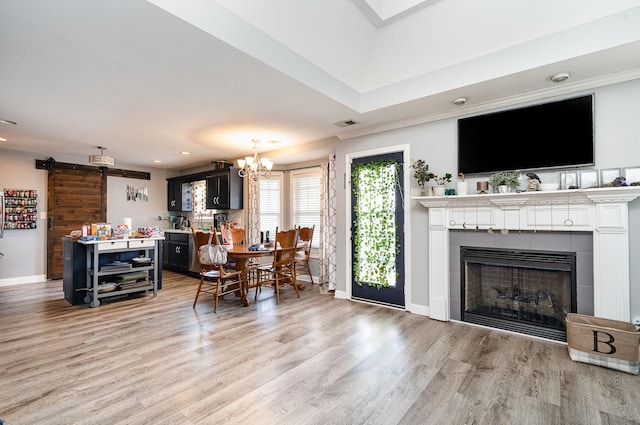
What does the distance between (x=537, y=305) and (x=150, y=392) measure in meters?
3.64

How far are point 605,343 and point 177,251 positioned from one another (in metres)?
6.89

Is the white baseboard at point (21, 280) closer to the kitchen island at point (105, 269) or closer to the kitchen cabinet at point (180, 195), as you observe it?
the kitchen island at point (105, 269)

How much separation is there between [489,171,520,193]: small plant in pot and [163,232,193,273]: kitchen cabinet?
5537 mm

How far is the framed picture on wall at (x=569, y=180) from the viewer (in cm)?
283

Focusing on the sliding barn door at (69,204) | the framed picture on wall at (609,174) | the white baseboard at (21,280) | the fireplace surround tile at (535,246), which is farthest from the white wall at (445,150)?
the white baseboard at (21,280)

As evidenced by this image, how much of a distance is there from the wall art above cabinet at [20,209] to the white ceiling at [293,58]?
2419 millimetres

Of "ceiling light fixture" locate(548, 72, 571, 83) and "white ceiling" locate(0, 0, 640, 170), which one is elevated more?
"white ceiling" locate(0, 0, 640, 170)

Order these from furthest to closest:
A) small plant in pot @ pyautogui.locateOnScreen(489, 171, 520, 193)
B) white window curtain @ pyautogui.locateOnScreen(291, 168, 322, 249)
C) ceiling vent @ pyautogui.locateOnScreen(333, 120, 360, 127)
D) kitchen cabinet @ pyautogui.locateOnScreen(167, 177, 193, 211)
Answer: kitchen cabinet @ pyautogui.locateOnScreen(167, 177, 193, 211), white window curtain @ pyautogui.locateOnScreen(291, 168, 322, 249), ceiling vent @ pyautogui.locateOnScreen(333, 120, 360, 127), small plant in pot @ pyautogui.locateOnScreen(489, 171, 520, 193)

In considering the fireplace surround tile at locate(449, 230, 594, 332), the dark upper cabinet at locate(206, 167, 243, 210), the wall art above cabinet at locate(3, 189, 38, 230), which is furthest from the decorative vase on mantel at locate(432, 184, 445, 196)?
the wall art above cabinet at locate(3, 189, 38, 230)

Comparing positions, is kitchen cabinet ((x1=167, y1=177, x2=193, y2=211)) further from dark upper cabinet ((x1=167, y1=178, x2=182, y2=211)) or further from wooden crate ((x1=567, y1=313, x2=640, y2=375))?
wooden crate ((x1=567, y1=313, x2=640, y2=375))

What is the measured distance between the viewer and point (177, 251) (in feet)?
21.9

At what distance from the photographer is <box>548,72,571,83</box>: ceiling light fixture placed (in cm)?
270

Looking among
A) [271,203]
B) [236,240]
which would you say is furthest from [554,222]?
[271,203]

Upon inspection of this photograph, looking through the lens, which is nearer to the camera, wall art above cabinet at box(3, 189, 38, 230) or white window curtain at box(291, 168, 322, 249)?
wall art above cabinet at box(3, 189, 38, 230)
